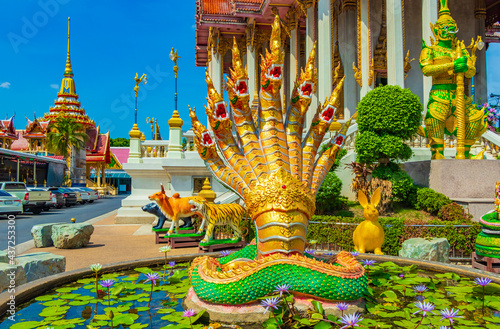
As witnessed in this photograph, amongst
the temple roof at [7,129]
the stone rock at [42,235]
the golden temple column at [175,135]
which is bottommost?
the stone rock at [42,235]

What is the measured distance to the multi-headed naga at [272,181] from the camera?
107 inches

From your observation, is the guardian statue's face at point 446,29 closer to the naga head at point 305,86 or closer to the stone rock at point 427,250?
the stone rock at point 427,250

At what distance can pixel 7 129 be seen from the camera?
3903cm

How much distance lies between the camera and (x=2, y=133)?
121 ft

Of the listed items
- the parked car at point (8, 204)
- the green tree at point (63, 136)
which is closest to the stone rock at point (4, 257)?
the parked car at point (8, 204)

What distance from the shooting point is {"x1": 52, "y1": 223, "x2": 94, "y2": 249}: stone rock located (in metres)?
8.45

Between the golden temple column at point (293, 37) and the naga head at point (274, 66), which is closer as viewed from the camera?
the naga head at point (274, 66)

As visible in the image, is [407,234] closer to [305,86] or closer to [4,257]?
[305,86]

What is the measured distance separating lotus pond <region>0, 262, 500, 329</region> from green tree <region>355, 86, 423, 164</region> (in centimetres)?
604

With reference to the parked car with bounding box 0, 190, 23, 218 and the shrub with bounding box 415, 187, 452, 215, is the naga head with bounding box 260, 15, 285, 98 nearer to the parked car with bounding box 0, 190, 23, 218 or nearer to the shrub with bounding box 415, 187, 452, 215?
the shrub with bounding box 415, 187, 452, 215

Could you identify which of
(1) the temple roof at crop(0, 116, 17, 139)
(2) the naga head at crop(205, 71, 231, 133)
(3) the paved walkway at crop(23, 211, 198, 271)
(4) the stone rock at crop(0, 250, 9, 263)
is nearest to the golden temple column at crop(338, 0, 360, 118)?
(3) the paved walkway at crop(23, 211, 198, 271)

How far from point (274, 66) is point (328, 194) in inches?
257

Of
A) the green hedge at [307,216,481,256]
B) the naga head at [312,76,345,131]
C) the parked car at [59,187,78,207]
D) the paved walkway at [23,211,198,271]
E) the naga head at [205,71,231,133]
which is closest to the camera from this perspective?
the naga head at [205,71,231,133]

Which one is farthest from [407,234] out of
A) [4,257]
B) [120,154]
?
[120,154]
